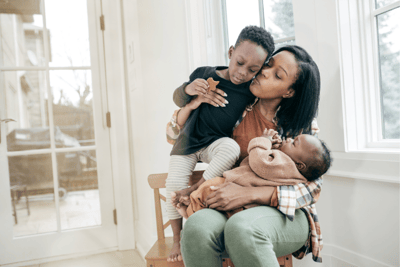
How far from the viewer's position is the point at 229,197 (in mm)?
912

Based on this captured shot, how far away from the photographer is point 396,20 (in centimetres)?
107

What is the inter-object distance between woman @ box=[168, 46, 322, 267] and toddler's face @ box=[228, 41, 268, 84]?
1.3 inches

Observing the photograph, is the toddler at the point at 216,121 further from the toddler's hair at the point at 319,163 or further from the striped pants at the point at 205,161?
the toddler's hair at the point at 319,163

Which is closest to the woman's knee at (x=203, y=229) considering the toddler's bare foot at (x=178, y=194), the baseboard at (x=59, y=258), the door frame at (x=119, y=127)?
the toddler's bare foot at (x=178, y=194)

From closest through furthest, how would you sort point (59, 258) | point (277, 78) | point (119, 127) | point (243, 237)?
point (243, 237)
point (277, 78)
point (59, 258)
point (119, 127)

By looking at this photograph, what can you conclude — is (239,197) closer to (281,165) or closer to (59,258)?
(281,165)

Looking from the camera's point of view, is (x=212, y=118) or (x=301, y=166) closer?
(x=301, y=166)

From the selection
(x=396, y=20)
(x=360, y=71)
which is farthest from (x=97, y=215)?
(x=396, y=20)

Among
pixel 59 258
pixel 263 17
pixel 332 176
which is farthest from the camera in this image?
pixel 59 258

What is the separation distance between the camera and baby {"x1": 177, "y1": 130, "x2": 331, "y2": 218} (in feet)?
2.94

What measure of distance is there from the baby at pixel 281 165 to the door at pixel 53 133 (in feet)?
5.70

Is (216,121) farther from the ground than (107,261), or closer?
farther from the ground

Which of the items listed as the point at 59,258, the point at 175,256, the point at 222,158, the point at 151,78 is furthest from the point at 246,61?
the point at 59,258

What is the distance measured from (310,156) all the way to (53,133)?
2.09m
